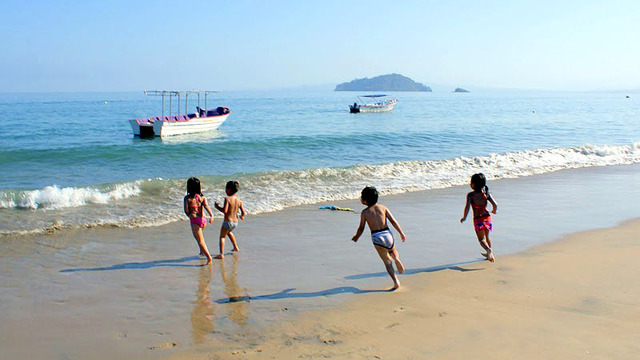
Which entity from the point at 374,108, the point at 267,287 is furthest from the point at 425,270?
the point at 374,108

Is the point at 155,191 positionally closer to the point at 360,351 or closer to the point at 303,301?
the point at 303,301

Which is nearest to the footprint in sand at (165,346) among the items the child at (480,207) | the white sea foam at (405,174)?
the child at (480,207)

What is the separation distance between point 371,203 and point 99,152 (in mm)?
19910

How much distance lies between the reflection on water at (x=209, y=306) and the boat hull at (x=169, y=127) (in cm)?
2576

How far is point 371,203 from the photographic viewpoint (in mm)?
6480

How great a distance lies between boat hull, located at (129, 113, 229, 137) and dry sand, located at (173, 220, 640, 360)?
27120 millimetres

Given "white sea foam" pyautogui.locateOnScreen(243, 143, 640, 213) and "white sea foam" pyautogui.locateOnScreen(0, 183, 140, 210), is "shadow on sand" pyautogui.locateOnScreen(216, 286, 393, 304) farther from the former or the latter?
"white sea foam" pyautogui.locateOnScreen(0, 183, 140, 210)

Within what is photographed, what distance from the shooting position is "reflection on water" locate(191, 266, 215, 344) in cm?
530

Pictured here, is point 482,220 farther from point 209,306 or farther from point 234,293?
point 209,306

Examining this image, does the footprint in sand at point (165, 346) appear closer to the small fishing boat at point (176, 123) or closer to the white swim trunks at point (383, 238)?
the white swim trunks at point (383, 238)

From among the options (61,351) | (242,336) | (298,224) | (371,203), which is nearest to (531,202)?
(298,224)

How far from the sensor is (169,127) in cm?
3231

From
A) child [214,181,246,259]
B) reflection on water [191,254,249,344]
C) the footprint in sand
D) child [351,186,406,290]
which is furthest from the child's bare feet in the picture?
the footprint in sand

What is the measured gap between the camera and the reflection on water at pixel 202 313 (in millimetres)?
5297
